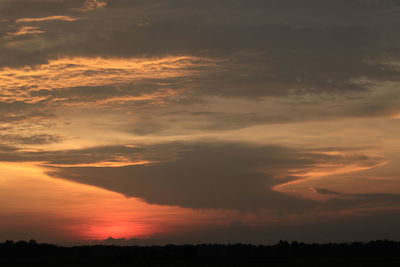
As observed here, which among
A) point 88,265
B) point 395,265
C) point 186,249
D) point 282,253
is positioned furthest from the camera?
point 282,253

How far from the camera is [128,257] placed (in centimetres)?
15250

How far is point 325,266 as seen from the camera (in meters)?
113

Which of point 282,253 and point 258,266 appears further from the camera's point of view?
point 282,253

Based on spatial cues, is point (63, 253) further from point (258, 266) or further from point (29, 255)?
point (258, 266)

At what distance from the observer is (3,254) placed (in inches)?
7303

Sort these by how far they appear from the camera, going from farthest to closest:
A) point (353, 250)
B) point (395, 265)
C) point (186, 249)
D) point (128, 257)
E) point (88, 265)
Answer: point (353, 250) → point (186, 249) → point (128, 257) → point (88, 265) → point (395, 265)

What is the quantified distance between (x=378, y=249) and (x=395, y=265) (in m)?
88.5

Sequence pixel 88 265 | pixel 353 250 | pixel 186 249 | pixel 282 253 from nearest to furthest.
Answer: pixel 88 265 → pixel 186 249 → pixel 282 253 → pixel 353 250

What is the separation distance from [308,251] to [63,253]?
86459 mm

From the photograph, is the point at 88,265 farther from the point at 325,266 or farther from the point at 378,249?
the point at 378,249

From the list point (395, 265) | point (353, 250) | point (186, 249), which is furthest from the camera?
point (353, 250)

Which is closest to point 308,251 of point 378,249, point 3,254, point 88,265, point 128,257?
point 378,249

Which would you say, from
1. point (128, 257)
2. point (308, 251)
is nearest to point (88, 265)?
point (128, 257)

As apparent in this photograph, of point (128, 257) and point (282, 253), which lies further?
point (282, 253)
